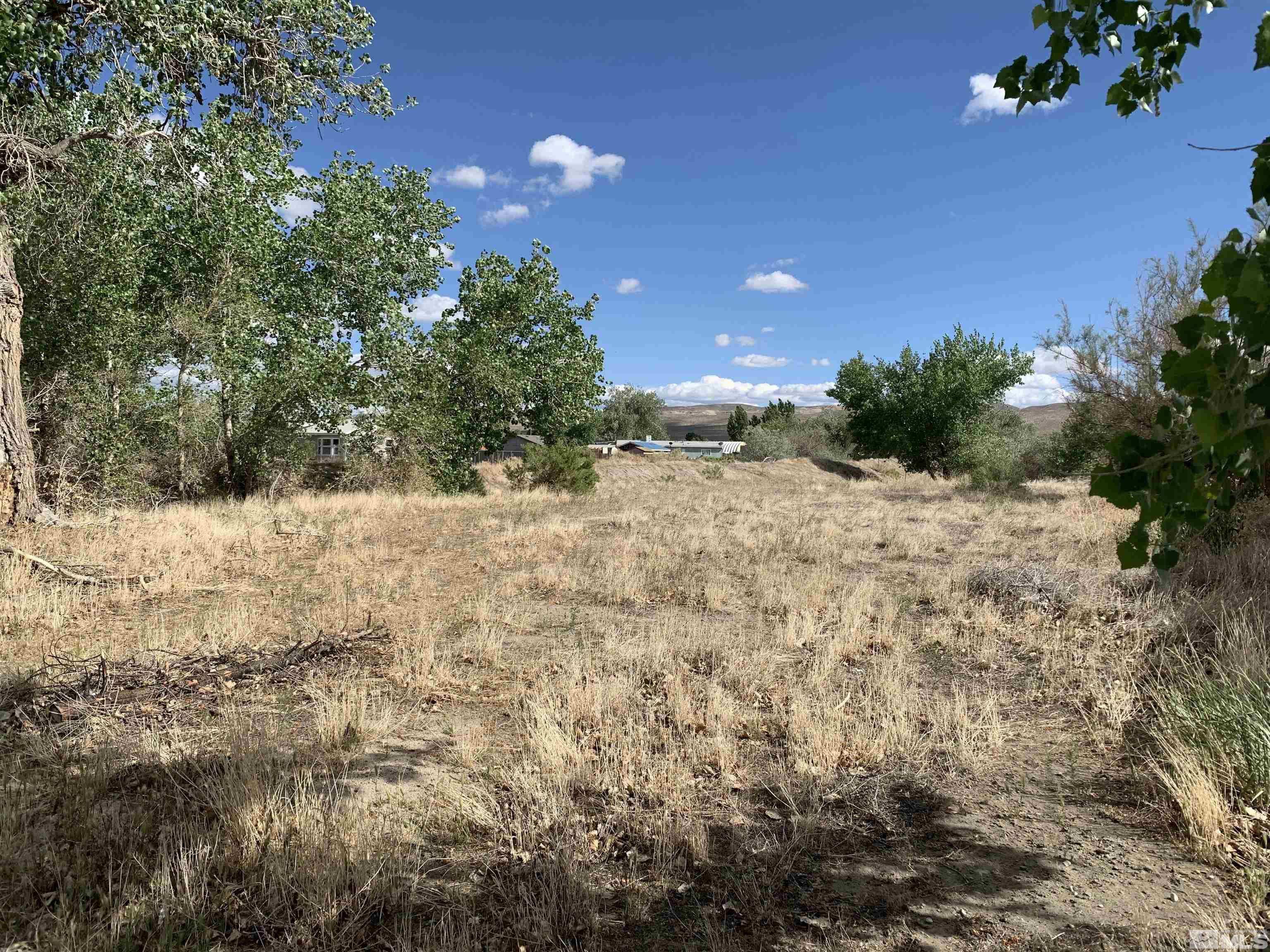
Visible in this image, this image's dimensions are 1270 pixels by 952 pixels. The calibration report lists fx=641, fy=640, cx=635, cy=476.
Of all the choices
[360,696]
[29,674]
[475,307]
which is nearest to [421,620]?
[360,696]

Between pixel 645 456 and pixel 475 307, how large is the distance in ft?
78.2

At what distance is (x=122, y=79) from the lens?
28.4 feet

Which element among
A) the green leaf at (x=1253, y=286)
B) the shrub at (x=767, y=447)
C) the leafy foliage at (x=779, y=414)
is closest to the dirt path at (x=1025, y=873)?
the green leaf at (x=1253, y=286)

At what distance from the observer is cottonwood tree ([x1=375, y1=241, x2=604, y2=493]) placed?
2205 cm

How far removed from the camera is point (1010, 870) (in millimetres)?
3029

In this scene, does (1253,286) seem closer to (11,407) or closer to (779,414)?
(11,407)

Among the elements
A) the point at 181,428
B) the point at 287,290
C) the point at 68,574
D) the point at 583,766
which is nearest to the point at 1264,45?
the point at 583,766

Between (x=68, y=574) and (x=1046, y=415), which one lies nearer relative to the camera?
(x=68, y=574)

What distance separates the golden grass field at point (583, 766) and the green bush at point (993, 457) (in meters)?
24.2

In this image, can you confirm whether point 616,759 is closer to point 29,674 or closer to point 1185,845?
point 1185,845

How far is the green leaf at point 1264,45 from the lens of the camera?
1.46m

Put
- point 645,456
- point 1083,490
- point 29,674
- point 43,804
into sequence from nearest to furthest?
point 43,804, point 29,674, point 1083,490, point 645,456

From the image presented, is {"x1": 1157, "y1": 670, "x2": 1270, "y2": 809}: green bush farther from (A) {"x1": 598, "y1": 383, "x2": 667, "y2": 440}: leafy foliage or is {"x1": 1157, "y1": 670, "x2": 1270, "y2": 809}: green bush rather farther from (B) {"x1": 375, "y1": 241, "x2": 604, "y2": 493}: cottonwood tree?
(A) {"x1": 598, "y1": 383, "x2": 667, "y2": 440}: leafy foliage

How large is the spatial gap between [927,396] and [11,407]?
40502 millimetres
